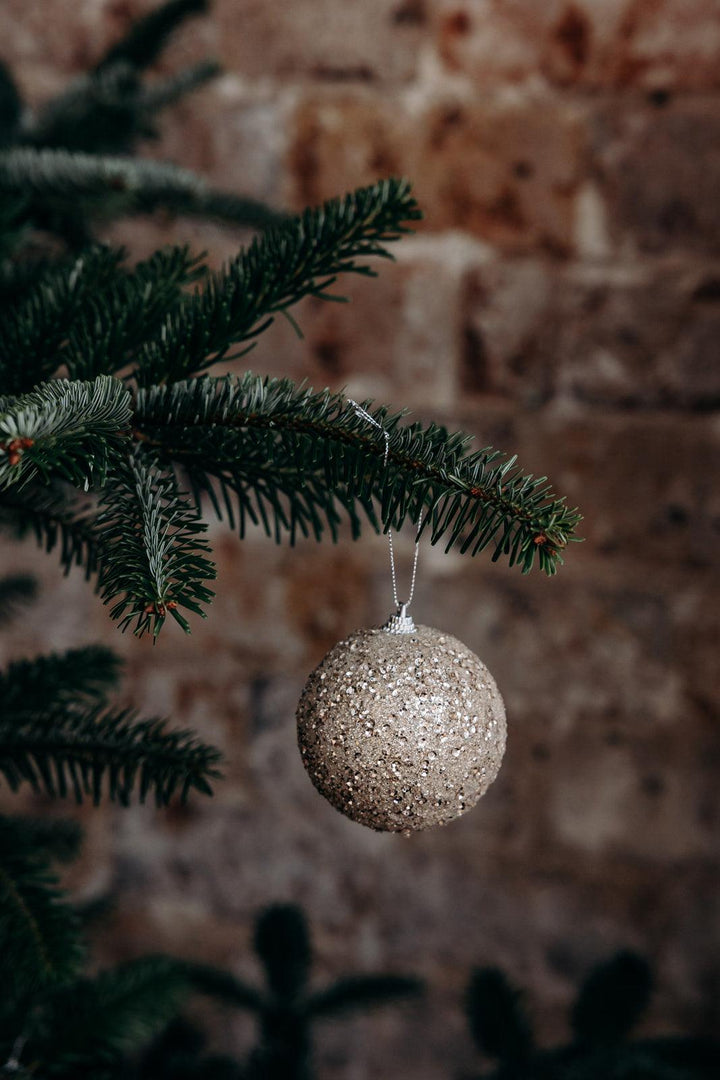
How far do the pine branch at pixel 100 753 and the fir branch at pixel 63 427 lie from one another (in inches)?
7.8

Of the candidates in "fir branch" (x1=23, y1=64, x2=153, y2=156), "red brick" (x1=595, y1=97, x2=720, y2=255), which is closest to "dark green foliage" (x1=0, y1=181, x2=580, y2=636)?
"fir branch" (x1=23, y1=64, x2=153, y2=156)

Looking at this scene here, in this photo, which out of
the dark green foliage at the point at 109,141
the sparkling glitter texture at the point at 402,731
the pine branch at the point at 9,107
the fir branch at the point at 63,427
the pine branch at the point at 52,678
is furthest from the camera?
the pine branch at the point at 9,107

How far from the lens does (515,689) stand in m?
1.13

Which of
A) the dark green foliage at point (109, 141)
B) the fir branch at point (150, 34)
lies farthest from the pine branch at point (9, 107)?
Result: the fir branch at point (150, 34)

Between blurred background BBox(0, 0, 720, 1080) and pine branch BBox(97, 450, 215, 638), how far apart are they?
29.9 inches

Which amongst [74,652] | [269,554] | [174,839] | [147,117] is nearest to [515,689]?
[269,554]

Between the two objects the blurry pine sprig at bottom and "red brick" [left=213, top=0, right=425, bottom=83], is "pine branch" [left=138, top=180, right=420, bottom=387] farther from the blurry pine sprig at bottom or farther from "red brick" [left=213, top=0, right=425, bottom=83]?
"red brick" [left=213, top=0, right=425, bottom=83]

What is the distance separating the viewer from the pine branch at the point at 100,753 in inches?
20.1

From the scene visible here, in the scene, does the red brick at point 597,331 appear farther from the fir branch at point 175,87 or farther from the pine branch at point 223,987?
the pine branch at point 223,987

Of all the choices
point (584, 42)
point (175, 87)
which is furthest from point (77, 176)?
point (584, 42)

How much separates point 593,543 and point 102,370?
787 millimetres

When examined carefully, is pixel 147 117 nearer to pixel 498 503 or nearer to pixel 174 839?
pixel 498 503

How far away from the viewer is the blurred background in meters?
1.06

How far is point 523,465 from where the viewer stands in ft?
3.65
